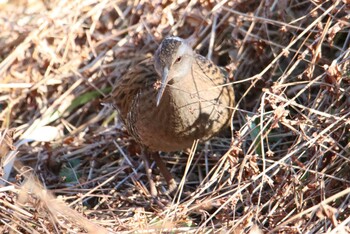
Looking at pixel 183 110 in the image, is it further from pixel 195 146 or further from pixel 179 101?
pixel 195 146

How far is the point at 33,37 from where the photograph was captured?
17.1 feet

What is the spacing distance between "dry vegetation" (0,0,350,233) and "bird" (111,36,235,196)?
147mm

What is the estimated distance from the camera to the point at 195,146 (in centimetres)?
414

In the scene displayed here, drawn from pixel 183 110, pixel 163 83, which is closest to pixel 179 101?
pixel 183 110

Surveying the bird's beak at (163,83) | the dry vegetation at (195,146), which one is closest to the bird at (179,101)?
the bird's beak at (163,83)

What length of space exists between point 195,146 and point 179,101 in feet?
1.02

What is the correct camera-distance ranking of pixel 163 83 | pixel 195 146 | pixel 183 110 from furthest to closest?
pixel 195 146
pixel 183 110
pixel 163 83

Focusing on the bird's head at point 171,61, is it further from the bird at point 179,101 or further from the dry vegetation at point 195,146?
the dry vegetation at point 195,146

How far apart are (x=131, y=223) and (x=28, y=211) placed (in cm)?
59

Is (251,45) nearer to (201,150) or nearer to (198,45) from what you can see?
(198,45)

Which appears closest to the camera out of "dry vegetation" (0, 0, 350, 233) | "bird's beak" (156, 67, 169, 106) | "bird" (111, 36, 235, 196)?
"dry vegetation" (0, 0, 350, 233)

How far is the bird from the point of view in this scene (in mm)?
3963

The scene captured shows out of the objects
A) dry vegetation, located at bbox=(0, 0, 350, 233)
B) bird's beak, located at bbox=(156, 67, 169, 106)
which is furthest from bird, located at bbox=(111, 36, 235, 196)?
dry vegetation, located at bbox=(0, 0, 350, 233)

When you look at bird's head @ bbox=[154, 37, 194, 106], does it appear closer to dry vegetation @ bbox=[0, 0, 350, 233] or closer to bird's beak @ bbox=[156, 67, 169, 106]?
bird's beak @ bbox=[156, 67, 169, 106]
